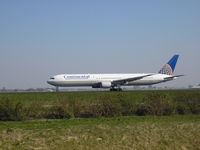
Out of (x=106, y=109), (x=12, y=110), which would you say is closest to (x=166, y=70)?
(x=106, y=109)

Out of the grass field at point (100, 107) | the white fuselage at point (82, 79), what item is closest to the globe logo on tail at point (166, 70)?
the white fuselage at point (82, 79)

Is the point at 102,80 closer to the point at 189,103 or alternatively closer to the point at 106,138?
the point at 189,103

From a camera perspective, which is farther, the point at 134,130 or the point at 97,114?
the point at 97,114

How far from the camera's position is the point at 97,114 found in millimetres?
20500

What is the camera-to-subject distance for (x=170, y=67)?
3098 inches

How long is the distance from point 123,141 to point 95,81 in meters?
56.6

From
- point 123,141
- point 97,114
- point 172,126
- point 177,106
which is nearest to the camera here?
point 123,141

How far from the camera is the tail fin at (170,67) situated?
78162 mm

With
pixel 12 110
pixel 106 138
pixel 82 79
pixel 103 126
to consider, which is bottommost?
pixel 106 138

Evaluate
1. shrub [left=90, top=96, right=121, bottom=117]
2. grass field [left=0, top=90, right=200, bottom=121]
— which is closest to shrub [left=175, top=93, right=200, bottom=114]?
grass field [left=0, top=90, right=200, bottom=121]

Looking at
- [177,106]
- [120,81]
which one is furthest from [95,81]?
[177,106]

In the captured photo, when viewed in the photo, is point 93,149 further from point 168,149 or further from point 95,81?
point 95,81

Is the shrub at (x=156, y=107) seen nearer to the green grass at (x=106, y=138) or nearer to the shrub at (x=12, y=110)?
the green grass at (x=106, y=138)

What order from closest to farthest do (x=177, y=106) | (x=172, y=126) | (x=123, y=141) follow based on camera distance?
(x=123, y=141), (x=172, y=126), (x=177, y=106)
